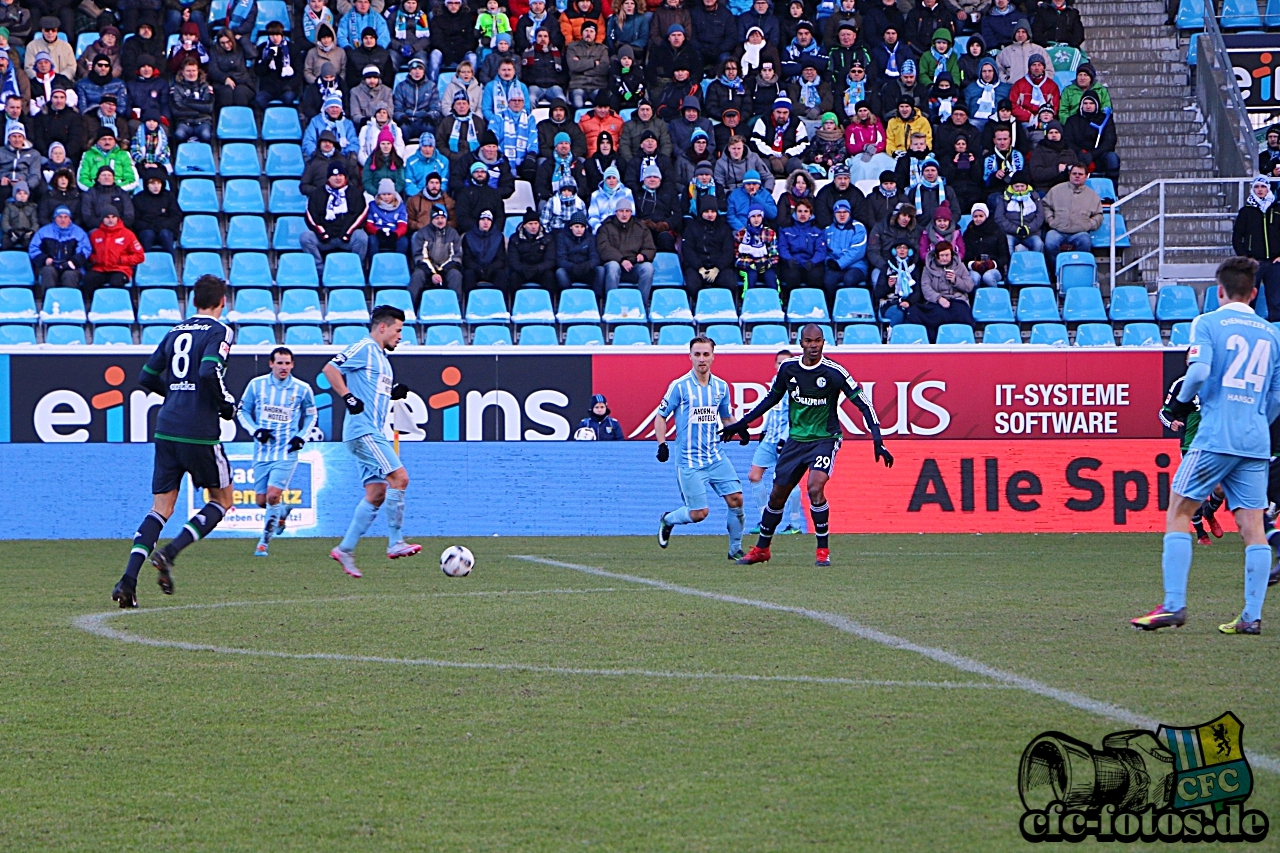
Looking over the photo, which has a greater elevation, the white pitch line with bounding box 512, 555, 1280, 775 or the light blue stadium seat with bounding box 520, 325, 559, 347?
the light blue stadium seat with bounding box 520, 325, 559, 347

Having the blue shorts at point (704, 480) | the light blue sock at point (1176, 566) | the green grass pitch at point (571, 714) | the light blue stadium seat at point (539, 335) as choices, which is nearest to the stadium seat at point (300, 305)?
the light blue stadium seat at point (539, 335)

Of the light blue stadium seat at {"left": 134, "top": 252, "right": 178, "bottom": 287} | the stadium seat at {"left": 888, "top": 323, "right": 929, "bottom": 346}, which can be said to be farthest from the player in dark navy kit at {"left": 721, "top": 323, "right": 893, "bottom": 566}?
the light blue stadium seat at {"left": 134, "top": 252, "right": 178, "bottom": 287}

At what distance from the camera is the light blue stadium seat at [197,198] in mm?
20641

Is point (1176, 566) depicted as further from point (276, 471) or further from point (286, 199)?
point (286, 199)

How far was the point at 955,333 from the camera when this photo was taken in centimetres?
1983

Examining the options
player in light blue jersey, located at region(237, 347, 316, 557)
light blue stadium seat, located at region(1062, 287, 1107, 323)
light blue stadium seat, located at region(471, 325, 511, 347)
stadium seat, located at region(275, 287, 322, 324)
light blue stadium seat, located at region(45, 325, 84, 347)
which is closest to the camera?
player in light blue jersey, located at region(237, 347, 316, 557)

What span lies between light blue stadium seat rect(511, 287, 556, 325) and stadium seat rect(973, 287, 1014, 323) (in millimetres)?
5542

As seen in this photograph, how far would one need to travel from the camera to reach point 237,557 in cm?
1465

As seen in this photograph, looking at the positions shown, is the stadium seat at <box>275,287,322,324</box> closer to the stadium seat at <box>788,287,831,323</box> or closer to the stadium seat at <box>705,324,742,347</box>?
the stadium seat at <box>705,324,742,347</box>

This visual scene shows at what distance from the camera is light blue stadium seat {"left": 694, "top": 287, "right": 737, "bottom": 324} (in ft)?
65.3

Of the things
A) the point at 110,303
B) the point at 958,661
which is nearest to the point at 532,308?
the point at 110,303

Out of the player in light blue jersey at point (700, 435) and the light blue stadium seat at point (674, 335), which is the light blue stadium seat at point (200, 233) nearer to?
the light blue stadium seat at point (674, 335)

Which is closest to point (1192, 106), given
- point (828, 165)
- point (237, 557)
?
point (828, 165)

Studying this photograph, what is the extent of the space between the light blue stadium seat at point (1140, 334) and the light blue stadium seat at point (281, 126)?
11.5 metres
